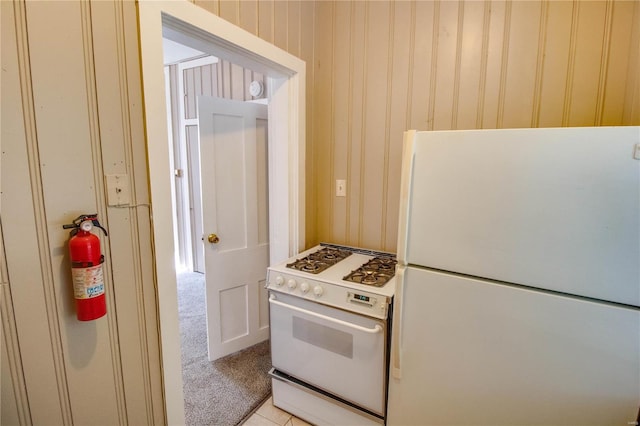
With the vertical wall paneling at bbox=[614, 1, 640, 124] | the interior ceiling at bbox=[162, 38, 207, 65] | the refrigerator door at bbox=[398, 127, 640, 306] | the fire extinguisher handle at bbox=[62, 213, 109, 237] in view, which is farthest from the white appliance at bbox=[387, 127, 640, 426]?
the interior ceiling at bbox=[162, 38, 207, 65]

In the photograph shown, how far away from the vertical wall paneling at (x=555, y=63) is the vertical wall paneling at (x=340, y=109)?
1.11 m

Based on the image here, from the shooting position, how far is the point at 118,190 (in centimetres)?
115

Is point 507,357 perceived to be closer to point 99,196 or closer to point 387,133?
point 387,133

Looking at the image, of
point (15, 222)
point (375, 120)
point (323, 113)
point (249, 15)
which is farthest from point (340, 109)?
point (15, 222)

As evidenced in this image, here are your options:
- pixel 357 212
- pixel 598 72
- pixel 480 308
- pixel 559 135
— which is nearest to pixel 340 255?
pixel 357 212

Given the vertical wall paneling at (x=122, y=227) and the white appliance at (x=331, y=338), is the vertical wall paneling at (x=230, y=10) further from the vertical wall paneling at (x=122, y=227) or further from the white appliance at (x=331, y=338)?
the white appliance at (x=331, y=338)

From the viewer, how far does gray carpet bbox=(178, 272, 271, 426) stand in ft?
6.06

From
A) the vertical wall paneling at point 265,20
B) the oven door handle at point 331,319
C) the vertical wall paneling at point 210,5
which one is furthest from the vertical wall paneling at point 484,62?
the vertical wall paneling at point 210,5

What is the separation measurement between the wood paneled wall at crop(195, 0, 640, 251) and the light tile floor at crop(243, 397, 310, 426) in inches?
45.0

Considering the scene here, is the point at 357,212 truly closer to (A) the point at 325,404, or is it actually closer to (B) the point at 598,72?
(A) the point at 325,404

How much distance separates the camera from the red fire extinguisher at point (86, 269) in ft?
3.28

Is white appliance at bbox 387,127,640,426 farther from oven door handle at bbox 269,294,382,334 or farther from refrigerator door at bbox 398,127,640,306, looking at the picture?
oven door handle at bbox 269,294,382,334

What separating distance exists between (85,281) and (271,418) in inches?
54.6

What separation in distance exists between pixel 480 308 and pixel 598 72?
1.36 metres
